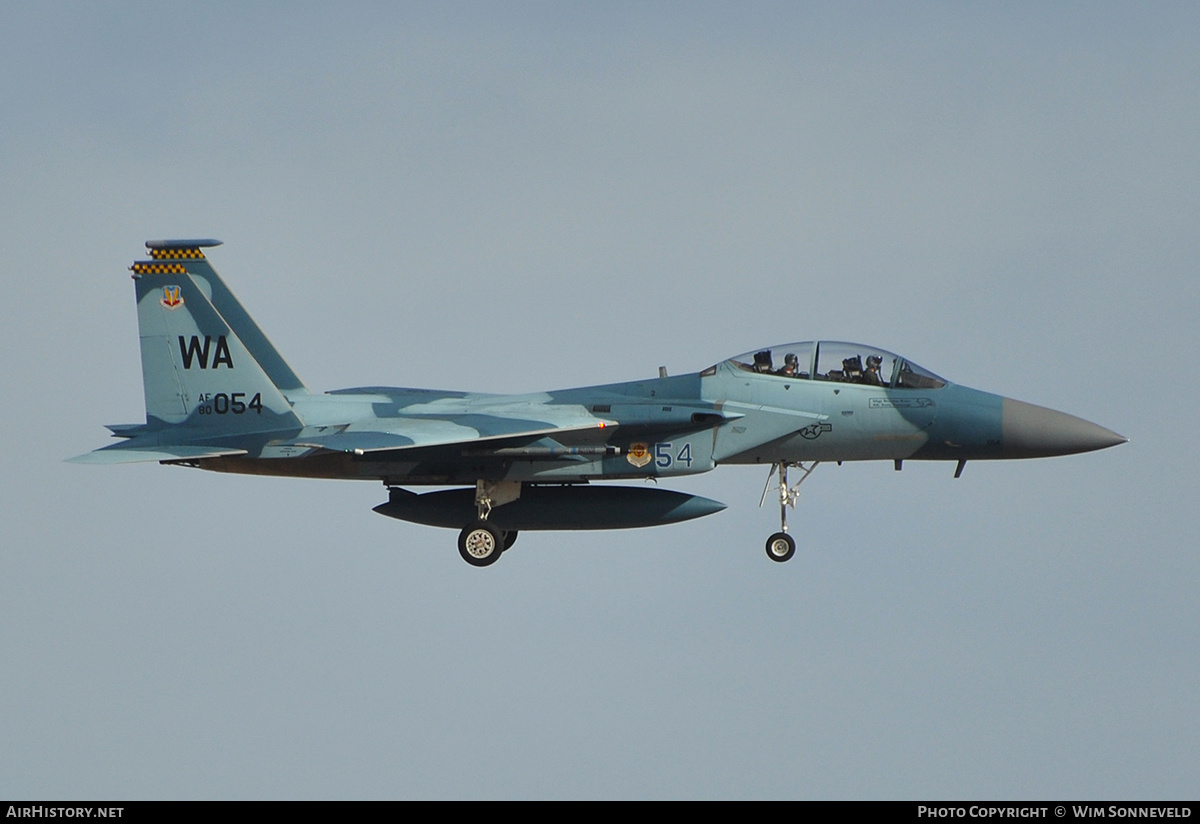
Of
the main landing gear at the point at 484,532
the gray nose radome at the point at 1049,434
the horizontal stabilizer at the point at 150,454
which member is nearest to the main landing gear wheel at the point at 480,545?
the main landing gear at the point at 484,532

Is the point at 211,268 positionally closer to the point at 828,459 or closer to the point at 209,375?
the point at 209,375

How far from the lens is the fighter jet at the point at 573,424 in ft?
70.8

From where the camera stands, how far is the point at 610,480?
2188 centimetres

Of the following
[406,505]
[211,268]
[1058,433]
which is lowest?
[406,505]

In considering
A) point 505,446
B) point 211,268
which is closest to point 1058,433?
point 505,446

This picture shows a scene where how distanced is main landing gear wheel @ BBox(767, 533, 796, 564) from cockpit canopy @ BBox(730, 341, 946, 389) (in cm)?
224

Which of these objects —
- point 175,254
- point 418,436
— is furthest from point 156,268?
point 418,436

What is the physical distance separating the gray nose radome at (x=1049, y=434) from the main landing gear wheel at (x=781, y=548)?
321 cm

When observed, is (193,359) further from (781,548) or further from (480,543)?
(781,548)

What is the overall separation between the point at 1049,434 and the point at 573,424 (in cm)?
649

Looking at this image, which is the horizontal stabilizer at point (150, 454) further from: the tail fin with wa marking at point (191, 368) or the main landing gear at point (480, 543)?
the main landing gear at point (480, 543)

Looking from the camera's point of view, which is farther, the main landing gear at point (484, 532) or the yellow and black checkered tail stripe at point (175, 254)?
the yellow and black checkered tail stripe at point (175, 254)
